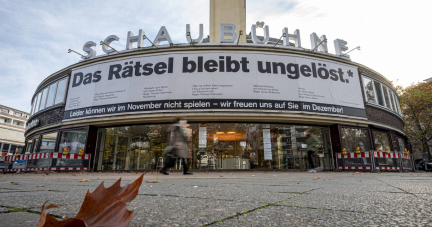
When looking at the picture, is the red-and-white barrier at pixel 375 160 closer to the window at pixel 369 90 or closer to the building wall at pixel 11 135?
the window at pixel 369 90

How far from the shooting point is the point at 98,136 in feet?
40.7

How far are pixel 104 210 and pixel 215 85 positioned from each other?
34.6 ft

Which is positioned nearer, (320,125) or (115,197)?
(115,197)

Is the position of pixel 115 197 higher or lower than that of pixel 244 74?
lower

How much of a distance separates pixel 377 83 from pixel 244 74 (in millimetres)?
9612

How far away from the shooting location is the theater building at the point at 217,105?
11.0 metres

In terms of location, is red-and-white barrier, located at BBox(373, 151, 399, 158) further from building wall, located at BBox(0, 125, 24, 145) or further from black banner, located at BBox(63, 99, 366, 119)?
building wall, located at BBox(0, 125, 24, 145)

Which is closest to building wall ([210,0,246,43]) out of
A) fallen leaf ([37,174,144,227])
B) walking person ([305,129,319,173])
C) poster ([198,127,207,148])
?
poster ([198,127,207,148])

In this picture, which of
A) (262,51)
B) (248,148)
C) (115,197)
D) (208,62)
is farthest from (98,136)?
(115,197)

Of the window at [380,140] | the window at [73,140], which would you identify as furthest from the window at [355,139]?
the window at [73,140]

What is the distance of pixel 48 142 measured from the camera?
13.1 metres

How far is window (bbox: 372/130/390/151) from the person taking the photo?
12750 mm

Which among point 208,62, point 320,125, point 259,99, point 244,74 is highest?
point 208,62

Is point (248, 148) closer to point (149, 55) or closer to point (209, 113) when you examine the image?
point (209, 113)
